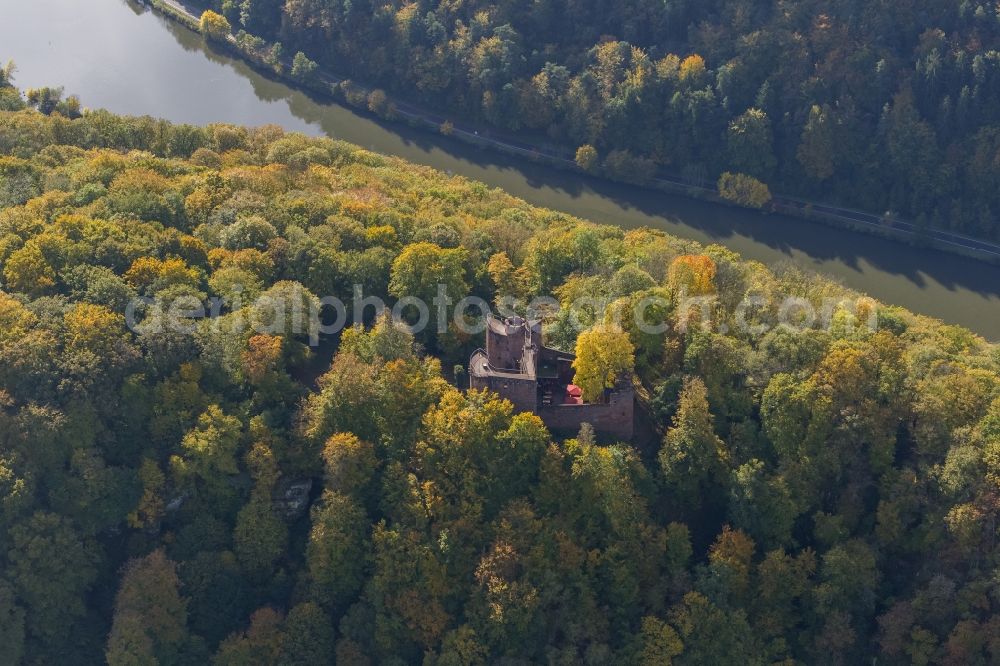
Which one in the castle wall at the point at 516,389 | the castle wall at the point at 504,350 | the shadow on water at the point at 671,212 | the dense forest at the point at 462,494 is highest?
the shadow on water at the point at 671,212

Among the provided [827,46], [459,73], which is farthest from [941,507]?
[459,73]

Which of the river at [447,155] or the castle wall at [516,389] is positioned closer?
the castle wall at [516,389]

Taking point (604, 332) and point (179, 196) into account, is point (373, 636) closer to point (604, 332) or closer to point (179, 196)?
point (604, 332)

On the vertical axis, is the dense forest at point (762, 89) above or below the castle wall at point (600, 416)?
above

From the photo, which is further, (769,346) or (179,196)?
(179,196)

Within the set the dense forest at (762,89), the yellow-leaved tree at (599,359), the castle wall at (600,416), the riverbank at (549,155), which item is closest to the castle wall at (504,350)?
the castle wall at (600,416)

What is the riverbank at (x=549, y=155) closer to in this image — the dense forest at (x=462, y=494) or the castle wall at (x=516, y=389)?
the dense forest at (x=462, y=494)

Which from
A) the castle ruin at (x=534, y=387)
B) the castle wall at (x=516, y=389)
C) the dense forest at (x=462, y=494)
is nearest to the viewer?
the dense forest at (x=462, y=494)

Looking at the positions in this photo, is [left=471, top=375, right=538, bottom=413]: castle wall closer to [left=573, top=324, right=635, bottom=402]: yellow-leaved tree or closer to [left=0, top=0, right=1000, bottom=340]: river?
[left=573, top=324, right=635, bottom=402]: yellow-leaved tree
